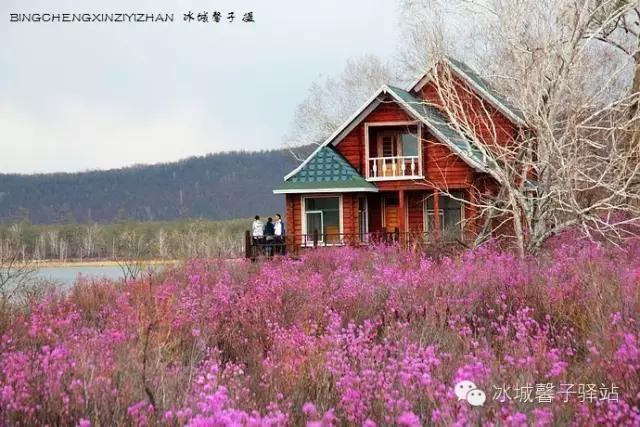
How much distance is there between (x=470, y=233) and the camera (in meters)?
23.0

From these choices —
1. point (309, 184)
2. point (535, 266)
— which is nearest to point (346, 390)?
point (535, 266)

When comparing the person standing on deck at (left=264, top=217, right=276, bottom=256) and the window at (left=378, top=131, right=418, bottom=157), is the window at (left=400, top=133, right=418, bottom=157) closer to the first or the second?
the window at (left=378, top=131, right=418, bottom=157)

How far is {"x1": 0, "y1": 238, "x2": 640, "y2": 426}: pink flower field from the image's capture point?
4883 millimetres

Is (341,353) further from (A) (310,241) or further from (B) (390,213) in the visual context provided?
(B) (390,213)

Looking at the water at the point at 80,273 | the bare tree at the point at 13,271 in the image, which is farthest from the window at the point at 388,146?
the bare tree at the point at 13,271

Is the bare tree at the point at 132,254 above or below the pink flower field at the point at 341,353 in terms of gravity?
above

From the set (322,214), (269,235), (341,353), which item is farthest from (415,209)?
(341,353)

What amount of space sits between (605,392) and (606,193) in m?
17.7

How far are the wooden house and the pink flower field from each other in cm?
1364

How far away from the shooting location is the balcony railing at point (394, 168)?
27438mm

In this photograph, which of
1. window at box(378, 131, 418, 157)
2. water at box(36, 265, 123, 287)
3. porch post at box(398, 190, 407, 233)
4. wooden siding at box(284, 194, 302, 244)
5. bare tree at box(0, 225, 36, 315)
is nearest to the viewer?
bare tree at box(0, 225, 36, 315)

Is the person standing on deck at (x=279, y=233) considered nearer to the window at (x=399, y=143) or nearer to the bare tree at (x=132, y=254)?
the window at (x=399, y=143)

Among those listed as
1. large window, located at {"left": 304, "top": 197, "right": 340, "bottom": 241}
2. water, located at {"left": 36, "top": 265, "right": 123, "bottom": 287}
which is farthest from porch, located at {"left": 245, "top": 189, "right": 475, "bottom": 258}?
water, located at {"left": 36, "top": 265, "right": 123, "bottom": 287}

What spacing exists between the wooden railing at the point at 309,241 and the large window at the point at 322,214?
420 millimetres
